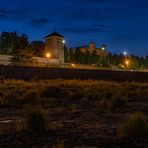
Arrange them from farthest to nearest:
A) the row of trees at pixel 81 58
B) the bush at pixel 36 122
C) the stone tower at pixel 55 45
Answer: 1. the row of trees at pixel 81 58
2. the stone tower at pixel 55 45
3. the bush at pixel 36 122

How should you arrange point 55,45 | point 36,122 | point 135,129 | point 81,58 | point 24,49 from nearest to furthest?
point 135,129, point 36,122, point 24,49, point 55,45, point 81,58


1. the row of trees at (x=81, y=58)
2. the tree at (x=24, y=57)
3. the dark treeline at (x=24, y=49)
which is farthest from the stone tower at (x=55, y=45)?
the tree at (x=24, y=57)

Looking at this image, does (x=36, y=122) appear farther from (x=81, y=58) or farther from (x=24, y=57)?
(x=81, y=58)

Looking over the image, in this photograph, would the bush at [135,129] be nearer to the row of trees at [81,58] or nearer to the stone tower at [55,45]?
the stone tower at [55,45]

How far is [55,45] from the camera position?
104 meters

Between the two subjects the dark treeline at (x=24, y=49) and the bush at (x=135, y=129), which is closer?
the bush at (x=135, y=129)

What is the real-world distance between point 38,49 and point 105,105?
296 ft

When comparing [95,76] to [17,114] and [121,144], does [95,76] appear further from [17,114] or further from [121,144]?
[121,144]

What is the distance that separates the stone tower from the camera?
10225 cm

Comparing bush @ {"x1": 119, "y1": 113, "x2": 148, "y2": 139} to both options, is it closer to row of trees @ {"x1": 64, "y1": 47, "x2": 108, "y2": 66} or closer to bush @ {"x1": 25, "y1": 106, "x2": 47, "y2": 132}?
bush @ {"x1": 25, "y1": 106, "x2": 47, "y2": 132}

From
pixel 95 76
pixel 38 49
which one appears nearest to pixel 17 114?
pixel 95 76

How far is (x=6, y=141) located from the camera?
10.7 metres

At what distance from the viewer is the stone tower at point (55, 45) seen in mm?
102250

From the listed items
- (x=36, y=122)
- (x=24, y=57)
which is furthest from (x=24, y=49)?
(x=36, y=122)
